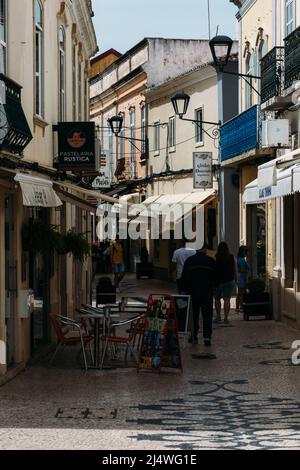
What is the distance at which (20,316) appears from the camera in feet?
46.6

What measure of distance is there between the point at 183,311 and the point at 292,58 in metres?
6.25

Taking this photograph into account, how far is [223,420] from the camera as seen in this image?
34.0ft

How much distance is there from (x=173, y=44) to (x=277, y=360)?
28.5m

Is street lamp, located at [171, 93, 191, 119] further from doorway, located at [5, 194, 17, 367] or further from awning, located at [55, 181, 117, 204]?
doorway, located at [5, 194, 17, 367]

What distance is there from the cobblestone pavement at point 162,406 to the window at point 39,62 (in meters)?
4.48

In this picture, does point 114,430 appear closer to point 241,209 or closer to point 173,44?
point 241,209

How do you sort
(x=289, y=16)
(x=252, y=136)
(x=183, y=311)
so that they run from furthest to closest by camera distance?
1. (x=252, y=136)
2. (x=289, y=16)
3. (x=183, y=311)

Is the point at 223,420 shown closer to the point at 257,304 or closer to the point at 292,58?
the point at 292,58

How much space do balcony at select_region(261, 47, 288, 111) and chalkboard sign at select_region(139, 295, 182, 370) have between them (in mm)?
7809

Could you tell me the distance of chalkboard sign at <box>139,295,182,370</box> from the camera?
13.9 m

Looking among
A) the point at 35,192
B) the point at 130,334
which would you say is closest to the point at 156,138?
the point at 130,334

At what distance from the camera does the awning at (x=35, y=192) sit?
12.3m
